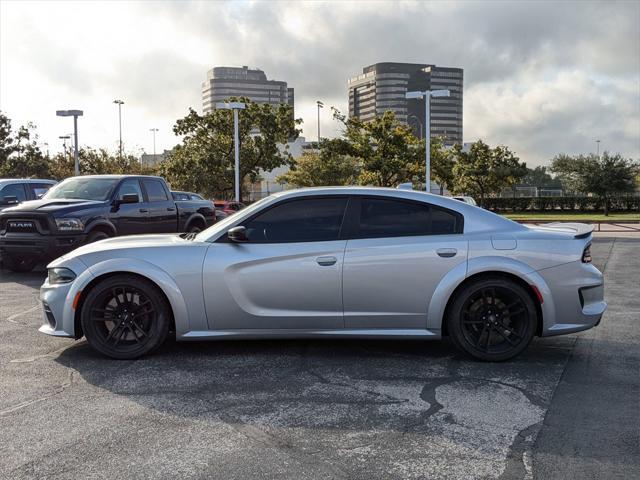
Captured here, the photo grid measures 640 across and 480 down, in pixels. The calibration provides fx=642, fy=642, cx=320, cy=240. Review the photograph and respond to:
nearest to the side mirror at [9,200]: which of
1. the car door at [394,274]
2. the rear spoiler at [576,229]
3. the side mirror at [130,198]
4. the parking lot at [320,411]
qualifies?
the side mirror at [130,198]

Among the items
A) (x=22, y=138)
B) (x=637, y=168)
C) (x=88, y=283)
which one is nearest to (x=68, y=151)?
(x=22, y=138)


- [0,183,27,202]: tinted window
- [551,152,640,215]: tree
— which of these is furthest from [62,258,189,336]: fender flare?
[551,152,640,215]: tree

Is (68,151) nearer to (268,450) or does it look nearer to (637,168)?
(637,168)

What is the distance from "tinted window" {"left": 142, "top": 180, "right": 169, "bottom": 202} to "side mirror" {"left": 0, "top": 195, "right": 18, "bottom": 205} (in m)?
2.93

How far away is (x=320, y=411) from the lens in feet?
13.9

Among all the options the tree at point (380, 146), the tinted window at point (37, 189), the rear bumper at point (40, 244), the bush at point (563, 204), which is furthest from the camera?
the bush at point (563, 204)

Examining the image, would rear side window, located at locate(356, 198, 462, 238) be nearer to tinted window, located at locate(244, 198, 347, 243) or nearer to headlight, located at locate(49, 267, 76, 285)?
tinted window, located at locate(244, 198, 347, 243)

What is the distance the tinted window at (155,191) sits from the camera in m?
12.5

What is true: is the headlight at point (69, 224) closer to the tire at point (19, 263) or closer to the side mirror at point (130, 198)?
the side mirror at point (130, 198)

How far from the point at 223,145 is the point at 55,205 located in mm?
28628

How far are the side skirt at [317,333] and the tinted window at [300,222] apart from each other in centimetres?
78

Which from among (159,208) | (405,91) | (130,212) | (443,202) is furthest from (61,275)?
(405,91)

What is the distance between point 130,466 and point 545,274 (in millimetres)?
3638

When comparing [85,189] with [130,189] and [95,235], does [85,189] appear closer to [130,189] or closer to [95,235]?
[130,189]
